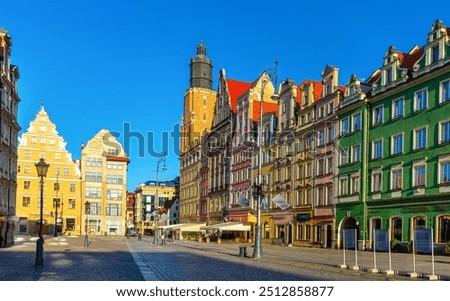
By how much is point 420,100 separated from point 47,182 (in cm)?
7245

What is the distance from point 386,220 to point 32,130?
54946mm

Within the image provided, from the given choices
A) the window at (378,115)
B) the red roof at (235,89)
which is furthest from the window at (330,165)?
the red roof at (235,89)

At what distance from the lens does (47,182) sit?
3799 inches

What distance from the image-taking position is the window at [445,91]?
118ft

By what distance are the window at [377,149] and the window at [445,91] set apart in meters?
7.37

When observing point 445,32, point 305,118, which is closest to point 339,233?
point 305,118

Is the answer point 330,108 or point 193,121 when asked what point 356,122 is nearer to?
point 330,108

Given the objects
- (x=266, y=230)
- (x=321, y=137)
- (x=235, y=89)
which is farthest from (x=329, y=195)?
(x=235, y=89)

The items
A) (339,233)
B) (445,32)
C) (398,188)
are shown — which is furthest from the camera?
(339,233)

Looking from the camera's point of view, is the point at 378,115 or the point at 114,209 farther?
the point at 114,209

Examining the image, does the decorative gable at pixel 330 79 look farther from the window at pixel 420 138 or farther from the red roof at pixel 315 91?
the window at pixel 420 138
